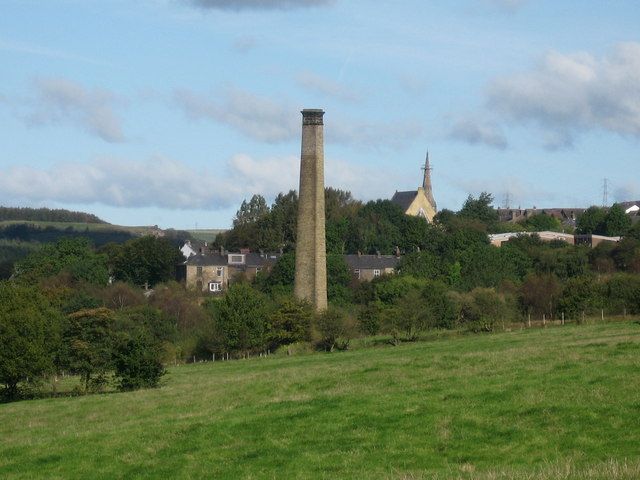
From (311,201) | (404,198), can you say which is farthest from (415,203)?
(311,201)

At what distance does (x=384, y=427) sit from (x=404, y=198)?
151m

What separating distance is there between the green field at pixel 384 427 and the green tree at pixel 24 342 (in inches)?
479

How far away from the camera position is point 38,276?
114312 mm

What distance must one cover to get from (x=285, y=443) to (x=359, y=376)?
1043 centimetres

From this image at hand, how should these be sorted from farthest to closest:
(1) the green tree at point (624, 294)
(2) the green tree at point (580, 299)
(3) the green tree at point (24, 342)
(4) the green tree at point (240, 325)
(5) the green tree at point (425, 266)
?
1. (5) the green tree at point (425, 266)
2. (4) the green tree at point (240, 325)
3. (2) the green tree at point (580, 299)
4. (1) the green tree at point (624, 294)
5. (3) the green tree at point (24, 342)

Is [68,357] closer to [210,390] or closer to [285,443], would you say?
[210,390]

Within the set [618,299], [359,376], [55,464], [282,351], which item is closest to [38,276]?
[282,351]


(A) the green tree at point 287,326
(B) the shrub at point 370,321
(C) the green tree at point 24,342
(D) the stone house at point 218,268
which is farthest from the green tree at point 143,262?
(C) the green tree at point 24,342

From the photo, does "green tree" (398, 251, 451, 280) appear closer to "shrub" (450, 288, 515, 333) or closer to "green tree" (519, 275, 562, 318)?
"green tree" (519, 275, 562, 318)

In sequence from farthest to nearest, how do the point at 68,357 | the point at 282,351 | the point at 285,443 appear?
the point at 282,351, the point at 68,357, the point at 285,443

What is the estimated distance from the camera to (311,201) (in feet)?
290

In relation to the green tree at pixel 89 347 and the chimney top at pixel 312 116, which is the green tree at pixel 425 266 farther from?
the green tree at pixel 89 347

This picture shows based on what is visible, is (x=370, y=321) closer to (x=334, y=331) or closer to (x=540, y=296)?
(x=334, y=331)

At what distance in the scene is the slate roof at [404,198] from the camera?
570ft
